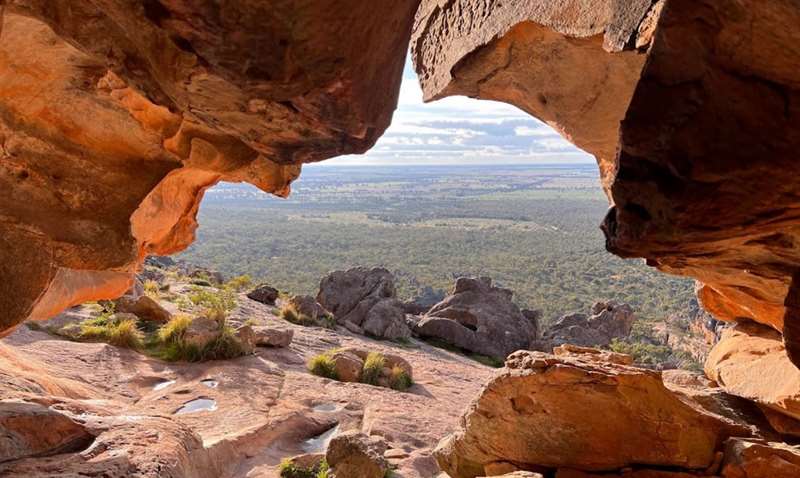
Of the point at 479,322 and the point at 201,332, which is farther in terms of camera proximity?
the point at 479,322

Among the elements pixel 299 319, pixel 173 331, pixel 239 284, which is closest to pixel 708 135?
pixel 173 331

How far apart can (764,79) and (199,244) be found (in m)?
89.5

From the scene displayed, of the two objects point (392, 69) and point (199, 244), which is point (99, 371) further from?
point (199, 244)

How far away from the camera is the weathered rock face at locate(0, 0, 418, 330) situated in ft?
11.7

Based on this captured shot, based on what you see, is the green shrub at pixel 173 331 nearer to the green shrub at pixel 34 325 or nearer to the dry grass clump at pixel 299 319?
the green shrub at pixel 34 325

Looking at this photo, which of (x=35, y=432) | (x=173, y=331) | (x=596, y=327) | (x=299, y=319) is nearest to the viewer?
(x=35, y=432)

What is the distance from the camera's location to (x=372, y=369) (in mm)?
14219

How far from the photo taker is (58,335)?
13.3 m

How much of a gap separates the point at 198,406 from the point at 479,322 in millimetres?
14159

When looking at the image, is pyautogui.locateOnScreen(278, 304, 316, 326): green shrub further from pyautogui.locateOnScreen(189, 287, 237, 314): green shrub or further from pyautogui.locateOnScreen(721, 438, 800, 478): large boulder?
pyautogui.locateOnScreen(721, 438, 800, 478): large boulder

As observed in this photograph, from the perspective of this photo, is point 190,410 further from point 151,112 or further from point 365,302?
point 365,302

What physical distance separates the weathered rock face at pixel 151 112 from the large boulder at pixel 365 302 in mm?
12318

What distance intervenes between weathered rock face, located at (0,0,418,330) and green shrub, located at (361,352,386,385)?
587 cm

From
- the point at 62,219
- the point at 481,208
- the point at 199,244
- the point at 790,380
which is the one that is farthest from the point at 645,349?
the point at 481,208
